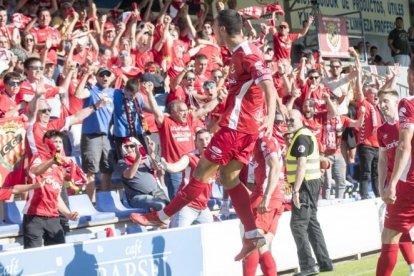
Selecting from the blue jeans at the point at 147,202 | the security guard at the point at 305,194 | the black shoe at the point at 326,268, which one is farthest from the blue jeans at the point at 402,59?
the blue jeans at the point at 147,202

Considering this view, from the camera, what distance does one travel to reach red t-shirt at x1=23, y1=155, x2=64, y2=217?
10000 mm

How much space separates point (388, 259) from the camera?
8992 mm

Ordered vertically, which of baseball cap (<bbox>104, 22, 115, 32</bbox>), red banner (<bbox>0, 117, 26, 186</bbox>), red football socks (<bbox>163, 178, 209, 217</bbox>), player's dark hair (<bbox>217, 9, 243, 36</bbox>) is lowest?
red football socks (<bbox>163, 178, 209, 217</bbox>)

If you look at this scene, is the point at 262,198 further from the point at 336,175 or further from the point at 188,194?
the point at 336,175

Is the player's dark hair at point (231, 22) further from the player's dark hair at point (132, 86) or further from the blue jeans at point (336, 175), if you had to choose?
the blue jeans at point (336, 175)

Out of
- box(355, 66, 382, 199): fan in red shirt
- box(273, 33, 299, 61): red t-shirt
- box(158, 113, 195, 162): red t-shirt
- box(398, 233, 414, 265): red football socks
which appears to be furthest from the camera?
box(273, 33, 299, 61): red t-shirt

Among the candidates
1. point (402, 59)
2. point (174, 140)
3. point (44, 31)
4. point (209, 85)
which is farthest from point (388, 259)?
point (402, 59)

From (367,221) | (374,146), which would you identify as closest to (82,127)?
(367,221)

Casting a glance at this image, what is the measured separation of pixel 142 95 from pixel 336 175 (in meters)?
4.18

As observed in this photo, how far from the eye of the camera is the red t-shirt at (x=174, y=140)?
43.2ft

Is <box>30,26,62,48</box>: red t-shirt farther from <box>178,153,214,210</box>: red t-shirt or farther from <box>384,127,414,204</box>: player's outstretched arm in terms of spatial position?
<box>384,127,414,204</box>: player's outstretched arm

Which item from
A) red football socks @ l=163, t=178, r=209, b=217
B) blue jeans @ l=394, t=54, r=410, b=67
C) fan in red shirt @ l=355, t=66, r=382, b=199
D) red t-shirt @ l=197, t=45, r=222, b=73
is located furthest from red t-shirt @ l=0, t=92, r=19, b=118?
blue jeans @ l=394, t=54, r=410, b=67

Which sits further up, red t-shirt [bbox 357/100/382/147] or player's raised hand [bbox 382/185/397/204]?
red t-shirt [bbox 357/100/382/147]

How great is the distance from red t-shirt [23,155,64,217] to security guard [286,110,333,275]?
308 centimetres
